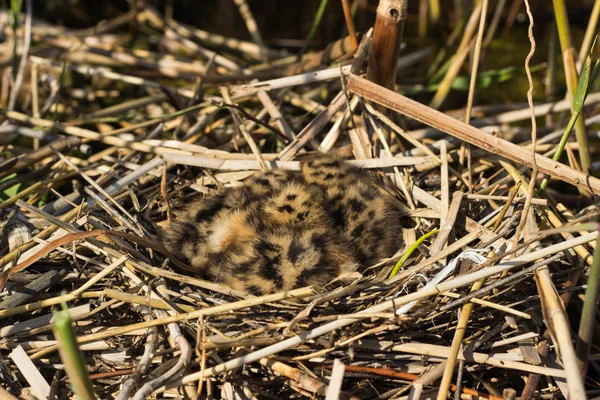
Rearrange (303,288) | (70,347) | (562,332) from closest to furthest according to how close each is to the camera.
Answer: (70,347) < (562,332) < (303,288)

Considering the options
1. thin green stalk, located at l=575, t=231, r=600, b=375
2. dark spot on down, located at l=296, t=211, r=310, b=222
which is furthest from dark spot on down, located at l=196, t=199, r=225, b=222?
thin green stalk, located at l=575, t=231, r=600, b=375

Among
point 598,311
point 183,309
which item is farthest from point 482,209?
point 183,309

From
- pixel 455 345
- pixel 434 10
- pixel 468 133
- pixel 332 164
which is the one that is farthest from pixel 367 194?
pixel 434 10

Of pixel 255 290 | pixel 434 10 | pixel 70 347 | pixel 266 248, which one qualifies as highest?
pixel 434 10

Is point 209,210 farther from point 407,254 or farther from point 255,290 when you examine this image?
point 407,254

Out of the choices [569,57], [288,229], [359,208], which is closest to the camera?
[288,229]

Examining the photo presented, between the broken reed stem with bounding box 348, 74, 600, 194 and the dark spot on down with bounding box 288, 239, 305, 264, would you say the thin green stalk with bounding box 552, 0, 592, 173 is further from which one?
the dark spot on down with bounding box 288, 239, 305, 264

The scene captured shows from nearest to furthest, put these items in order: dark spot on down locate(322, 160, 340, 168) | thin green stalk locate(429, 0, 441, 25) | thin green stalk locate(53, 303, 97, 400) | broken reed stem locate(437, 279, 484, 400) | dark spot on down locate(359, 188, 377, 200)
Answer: thin green stalk locate(53, 303, 97, 400) → broken reed stem locate(437, 279, 484, 400) → dark spot on down locate(359, 188, 377, 200) → dark spot on down locate(322, 160, 340, 168) → thin green stalk locate(429, 0, 441, 25)

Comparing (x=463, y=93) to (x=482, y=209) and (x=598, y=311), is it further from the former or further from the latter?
(x=598, y=311)
